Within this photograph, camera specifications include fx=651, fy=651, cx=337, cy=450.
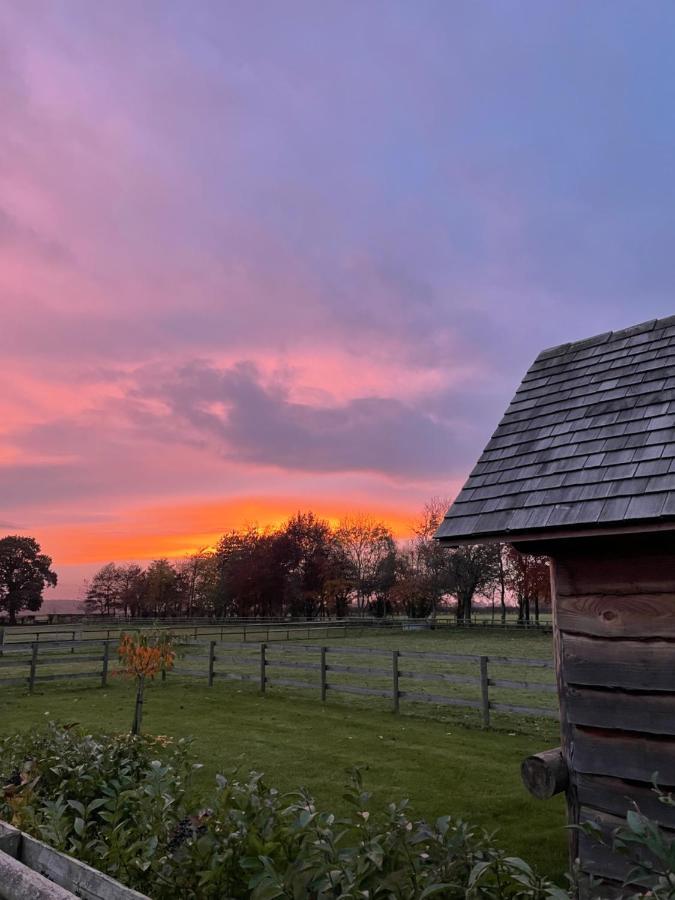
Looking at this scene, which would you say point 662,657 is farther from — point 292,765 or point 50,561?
point 50,561

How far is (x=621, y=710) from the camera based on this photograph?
5.00 m

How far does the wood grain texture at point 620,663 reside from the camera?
4785 millimetres

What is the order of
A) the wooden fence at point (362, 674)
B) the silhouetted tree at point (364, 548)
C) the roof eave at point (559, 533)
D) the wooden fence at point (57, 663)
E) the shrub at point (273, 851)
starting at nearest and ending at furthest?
1. the shrub at point (273, 851)
2. the roof eave at point (559, 533)
3. the wooden fence at point (362, 674)
4. the wooden fence at point (57, 663)
5. the silhouetted tree at point (364, 548)

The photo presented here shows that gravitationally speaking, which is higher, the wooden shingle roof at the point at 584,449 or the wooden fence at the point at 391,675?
the wooden shingle roof at the point at 584,449

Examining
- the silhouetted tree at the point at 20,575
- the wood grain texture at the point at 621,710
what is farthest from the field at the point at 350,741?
the silhouetted tree at the point at 20,575

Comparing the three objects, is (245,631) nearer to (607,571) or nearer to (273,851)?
(607,571)

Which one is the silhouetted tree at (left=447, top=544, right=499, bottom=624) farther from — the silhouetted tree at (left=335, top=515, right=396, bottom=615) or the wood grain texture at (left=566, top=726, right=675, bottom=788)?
the wood grain texture at (left=566, top=726, right=675, bottom=788)

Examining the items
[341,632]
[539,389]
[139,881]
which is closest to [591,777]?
[139,881]

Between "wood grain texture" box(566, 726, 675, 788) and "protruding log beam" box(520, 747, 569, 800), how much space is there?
0.36 feet

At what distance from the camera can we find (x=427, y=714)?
1425 centimetres

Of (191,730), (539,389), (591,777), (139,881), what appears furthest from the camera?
(191,730)

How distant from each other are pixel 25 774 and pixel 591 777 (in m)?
4.41

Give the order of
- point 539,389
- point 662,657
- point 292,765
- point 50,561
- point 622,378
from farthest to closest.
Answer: point 50,561 → point 292,765 → point 539,389 → point 622,378 → point 662,657

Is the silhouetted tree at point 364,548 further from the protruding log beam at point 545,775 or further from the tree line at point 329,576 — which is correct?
the protruding log beam at point 545,775
